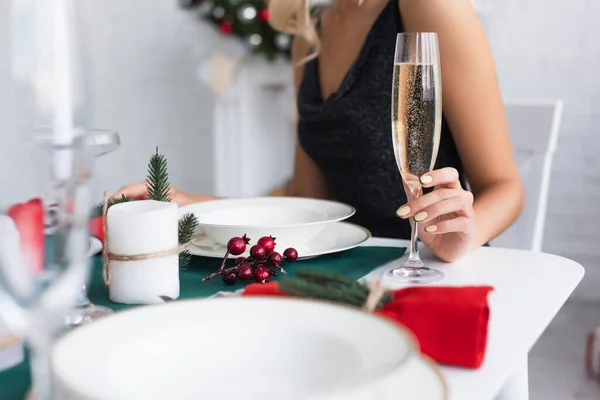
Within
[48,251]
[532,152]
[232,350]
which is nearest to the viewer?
[48,251]

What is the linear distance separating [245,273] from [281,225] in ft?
0.35

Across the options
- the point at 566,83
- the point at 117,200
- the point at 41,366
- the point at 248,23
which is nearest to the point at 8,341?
the point at 41,366

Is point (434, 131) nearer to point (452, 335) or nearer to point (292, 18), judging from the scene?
point (452, 335)

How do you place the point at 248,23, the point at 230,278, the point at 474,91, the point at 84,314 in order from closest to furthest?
the point at 84,314
the point at 230,278
the point at 474,91
the point at 248,23

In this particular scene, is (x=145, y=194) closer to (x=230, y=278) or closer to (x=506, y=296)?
(x=230, y=278)

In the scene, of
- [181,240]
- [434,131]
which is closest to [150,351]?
[181,240]

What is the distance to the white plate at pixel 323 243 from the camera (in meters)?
0.98

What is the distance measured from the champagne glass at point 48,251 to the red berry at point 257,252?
45 cm

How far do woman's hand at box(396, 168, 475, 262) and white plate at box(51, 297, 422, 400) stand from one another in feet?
1.17

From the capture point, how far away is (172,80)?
148 inches

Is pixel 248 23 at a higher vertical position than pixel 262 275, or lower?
higher

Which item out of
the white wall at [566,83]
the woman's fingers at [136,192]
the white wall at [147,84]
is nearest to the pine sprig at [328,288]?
the woman's fingers at [136,192]

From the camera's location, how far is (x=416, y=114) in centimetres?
91

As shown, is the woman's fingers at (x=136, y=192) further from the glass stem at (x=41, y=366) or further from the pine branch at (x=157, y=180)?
the glass stem at (x=41, y=366)
